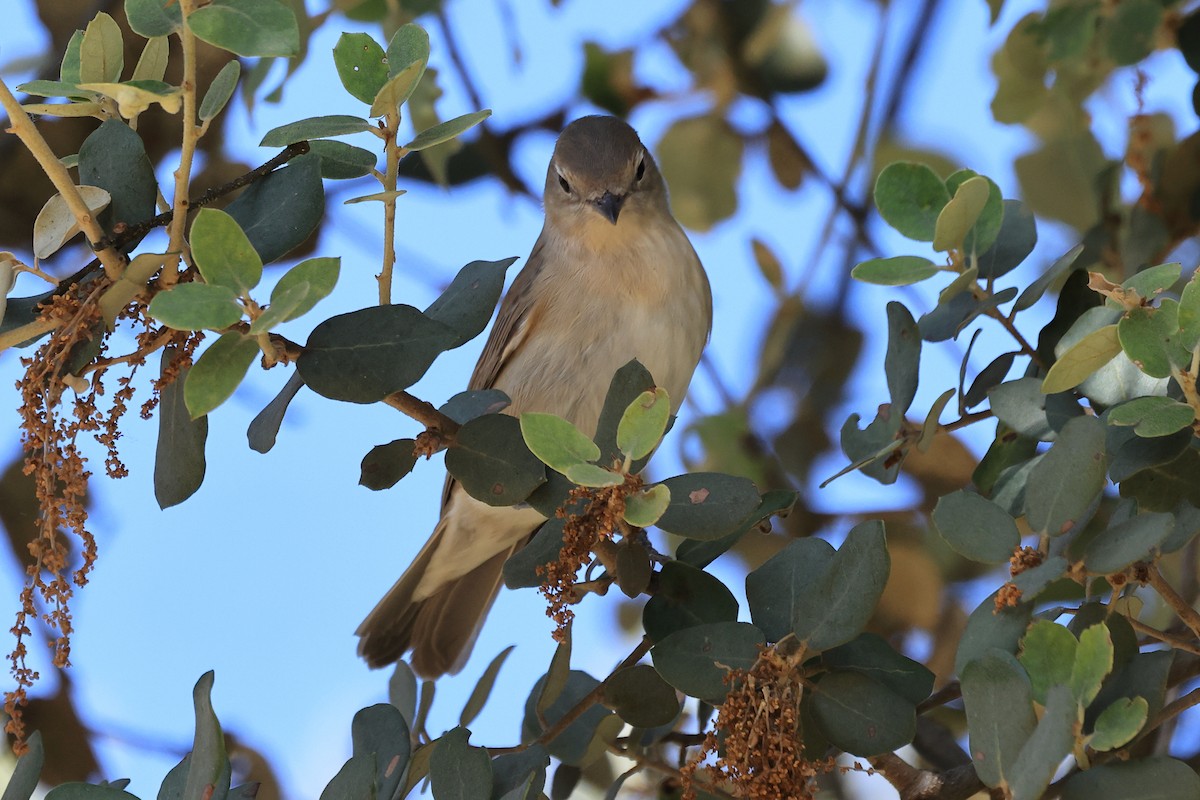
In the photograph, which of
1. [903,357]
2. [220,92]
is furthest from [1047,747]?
[220,92]

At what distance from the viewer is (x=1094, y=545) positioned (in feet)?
5.73

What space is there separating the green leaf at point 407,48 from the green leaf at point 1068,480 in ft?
3.42

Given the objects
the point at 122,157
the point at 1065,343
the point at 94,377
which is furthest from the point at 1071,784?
the point at 122,157

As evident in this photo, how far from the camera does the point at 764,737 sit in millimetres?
1810

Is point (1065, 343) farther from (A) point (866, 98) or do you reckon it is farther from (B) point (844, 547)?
(A) point (866, 98)

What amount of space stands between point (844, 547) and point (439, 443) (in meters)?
0.65

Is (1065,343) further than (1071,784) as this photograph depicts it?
Yes

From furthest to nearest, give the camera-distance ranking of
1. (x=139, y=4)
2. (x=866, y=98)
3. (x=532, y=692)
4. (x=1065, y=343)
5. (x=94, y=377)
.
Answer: (x=866, y=98) < (x=532, y=692) < (x=1065, y=343) < (x=94, y=377) < (x=139, y=4)

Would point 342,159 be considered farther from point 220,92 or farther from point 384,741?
point 384,741

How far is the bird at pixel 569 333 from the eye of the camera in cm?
381

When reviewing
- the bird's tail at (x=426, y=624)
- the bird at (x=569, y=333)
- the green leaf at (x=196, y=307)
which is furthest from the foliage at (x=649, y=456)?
the bird's tail at (x=426, y=624)

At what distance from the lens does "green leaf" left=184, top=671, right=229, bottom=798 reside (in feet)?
5.97

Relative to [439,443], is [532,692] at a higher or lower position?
lower

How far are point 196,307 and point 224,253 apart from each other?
9 centimetres
